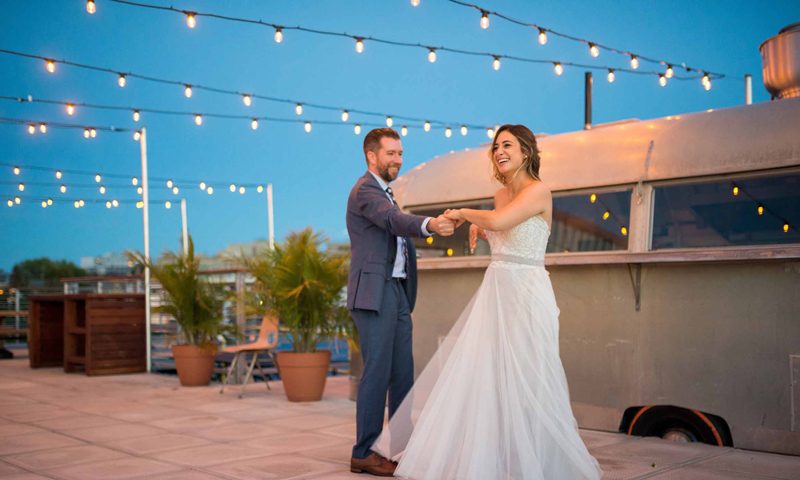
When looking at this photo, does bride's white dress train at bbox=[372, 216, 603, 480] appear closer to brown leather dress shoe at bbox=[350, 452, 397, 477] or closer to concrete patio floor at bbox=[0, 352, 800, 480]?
brown leather dress shoe at bbox=[350, 452, 397, 477]

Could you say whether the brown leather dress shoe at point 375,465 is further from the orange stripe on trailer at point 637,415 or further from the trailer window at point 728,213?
the trailer window at point 728,213

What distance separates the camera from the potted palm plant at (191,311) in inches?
337

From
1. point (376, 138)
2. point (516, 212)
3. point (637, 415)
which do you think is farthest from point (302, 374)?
point (516, 212)

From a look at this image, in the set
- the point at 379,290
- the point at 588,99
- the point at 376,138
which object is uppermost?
the point at 588,99

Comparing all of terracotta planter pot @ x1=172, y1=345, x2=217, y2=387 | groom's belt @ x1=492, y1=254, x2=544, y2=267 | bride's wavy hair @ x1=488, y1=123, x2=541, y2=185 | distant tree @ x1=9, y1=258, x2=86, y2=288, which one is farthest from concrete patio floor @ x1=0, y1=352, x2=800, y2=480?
distant tree @ x1=9, y1=258, x2=86, y2=288

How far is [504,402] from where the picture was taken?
344 centimetres

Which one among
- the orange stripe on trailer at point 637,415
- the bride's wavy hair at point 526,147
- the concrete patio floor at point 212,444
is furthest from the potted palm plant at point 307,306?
the bride's wavy hair at point 526,147

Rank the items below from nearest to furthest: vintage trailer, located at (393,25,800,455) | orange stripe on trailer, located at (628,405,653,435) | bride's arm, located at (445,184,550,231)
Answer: bride's arm, located at (445,184,550,231)
vintage trailer, located at (393,25,800,455)
orange stripe on trailer, located at (628,405,653,435)

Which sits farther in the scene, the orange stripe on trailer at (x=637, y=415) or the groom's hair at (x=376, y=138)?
the orange stripe on trailer at (x=637, y=415)

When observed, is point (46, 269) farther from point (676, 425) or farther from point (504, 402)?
point (504, 402)

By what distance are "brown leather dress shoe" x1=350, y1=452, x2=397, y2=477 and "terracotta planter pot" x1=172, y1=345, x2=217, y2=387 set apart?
502cm

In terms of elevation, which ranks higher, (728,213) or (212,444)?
(728,213)

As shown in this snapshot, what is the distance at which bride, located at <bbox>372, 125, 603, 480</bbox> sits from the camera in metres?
3.36

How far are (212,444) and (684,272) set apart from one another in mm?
3424
